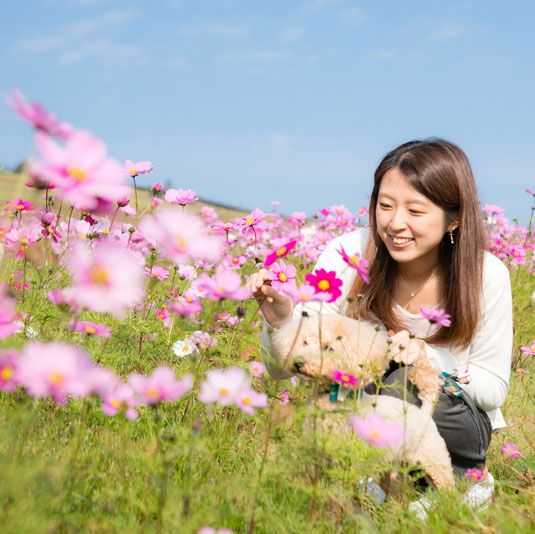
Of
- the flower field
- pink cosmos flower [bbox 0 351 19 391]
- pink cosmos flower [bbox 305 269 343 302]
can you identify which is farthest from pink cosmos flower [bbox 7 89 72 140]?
pink cosmos flower [bbox 305 269 343 302]

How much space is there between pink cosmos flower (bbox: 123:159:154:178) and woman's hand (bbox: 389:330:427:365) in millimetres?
1259

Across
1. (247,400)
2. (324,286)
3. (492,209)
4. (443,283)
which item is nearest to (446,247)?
(443,283)

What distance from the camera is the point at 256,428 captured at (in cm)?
251

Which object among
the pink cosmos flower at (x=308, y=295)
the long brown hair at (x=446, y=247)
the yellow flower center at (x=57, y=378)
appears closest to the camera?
the yellow flower center at (x=57, y=378)

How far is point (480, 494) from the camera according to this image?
2.13 meters

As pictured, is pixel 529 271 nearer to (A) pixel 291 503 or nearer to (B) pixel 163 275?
(B) pixel 163 275

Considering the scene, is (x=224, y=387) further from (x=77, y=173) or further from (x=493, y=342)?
(x=493, y=342)

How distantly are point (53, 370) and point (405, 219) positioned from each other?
146 cm

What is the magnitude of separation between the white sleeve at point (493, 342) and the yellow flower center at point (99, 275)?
1.72m

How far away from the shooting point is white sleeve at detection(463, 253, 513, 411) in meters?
2.39

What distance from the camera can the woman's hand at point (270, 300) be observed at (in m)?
1.85

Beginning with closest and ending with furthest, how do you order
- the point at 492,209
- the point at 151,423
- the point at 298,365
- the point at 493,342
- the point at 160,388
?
the point at 160,388 < the point at 298,365 < the point at 151,423 < the point at 493,342 < the point at 492,209

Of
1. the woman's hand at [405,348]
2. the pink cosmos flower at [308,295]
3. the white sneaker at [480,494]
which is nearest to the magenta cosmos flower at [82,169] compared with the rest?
the pink cosmos flower at [308,295]

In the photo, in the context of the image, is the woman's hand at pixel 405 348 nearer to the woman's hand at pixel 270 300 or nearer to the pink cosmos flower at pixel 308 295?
the woman's hand at pixel 270 300
